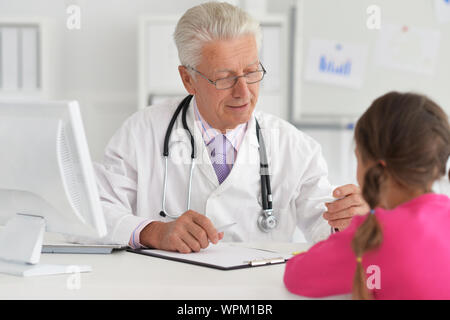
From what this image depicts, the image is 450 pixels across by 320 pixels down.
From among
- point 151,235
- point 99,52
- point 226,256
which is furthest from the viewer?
point 99,52

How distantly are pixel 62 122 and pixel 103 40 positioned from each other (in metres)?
2.31

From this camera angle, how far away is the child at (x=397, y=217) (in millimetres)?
911

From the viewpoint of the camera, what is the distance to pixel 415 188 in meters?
0.97

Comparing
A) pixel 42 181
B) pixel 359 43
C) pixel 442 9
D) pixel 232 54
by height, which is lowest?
pixel 42 181

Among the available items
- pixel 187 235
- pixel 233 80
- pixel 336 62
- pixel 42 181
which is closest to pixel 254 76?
pixel 233 80

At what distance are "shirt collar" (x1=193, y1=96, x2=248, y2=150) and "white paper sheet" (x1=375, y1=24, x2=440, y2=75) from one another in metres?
1.62

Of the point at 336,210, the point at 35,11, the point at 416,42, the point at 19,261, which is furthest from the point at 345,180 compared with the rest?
the point at 19,261

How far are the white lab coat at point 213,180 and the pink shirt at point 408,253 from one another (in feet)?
2.79

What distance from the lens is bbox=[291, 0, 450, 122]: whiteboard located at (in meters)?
3.21

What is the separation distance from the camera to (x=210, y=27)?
5.87 ft

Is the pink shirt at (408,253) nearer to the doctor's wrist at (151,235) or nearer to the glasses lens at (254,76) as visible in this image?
the doctor's wrist at (151,235)

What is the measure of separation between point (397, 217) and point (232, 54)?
984mm

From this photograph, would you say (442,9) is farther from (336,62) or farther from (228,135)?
(228,135)
